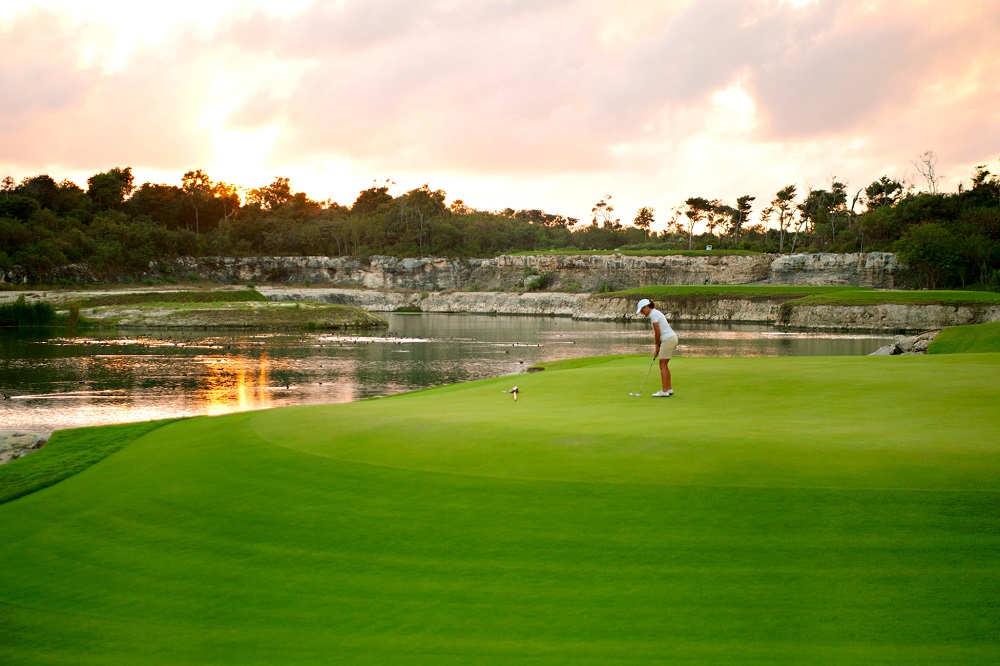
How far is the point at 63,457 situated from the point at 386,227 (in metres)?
153

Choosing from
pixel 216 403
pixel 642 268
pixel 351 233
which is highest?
pixel 351 233

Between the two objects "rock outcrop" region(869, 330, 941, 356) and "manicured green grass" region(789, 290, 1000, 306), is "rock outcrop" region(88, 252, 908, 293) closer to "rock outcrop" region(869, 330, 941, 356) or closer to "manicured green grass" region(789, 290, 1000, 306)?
"manicured green grass" region(789, 290, 1000, 306)

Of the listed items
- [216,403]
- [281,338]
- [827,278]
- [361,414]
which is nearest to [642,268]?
[827,278]

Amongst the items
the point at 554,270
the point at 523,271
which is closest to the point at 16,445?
the point at 554,270

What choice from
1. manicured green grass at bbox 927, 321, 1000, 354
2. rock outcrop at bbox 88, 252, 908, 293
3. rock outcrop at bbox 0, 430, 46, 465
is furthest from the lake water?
rock outcrop at bbox 88, 252, 908, 293

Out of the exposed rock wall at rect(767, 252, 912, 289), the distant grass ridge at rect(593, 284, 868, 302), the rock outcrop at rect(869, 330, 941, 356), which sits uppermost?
the exposed rock wall at rect(767, 252, 912, 289)

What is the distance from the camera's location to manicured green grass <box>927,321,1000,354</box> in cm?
3186

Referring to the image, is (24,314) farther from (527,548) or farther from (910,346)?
(527,548)

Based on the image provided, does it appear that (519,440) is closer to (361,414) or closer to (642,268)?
(361,414)

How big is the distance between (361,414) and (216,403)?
581 inches

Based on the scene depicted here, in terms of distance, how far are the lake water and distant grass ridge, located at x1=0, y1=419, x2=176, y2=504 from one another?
7.13 metres

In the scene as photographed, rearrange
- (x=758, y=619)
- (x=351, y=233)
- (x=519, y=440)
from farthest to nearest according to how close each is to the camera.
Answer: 1. (x=351, y=233)
2. (x=519, y=440)
3. (x=758, y=619)

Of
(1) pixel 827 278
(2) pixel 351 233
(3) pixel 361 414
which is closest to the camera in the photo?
(3) pixel 361 414

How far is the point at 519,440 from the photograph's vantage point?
10094 millimetres
